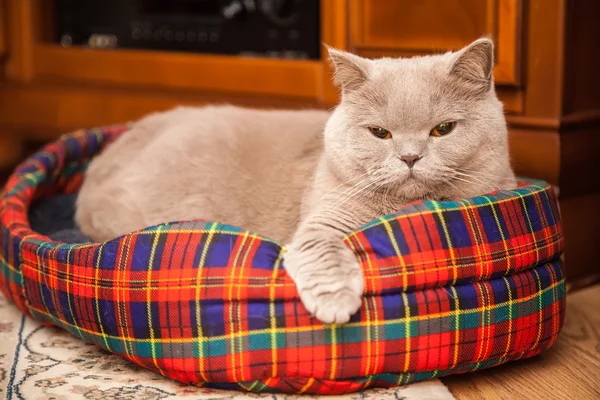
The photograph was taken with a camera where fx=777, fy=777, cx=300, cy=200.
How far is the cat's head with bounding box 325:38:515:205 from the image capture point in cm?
132

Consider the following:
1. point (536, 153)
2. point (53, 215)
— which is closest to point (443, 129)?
point (536, 153)

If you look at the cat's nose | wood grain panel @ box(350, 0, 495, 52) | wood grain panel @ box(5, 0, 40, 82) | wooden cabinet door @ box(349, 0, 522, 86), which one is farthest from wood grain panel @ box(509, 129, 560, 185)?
wood grain panel @ box(5, 0, 40, 82)

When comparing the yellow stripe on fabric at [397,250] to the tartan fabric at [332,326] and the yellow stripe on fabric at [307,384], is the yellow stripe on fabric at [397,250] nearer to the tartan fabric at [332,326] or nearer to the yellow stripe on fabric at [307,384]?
the tartan fabric at [332,326]

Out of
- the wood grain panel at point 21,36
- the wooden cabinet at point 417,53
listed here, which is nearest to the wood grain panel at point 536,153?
the wooden cabinet at point 417,53

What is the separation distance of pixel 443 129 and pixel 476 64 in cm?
12

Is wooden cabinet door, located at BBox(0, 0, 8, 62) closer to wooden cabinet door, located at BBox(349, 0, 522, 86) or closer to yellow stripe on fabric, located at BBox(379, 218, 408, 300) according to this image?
wooden cabinet door, located at BBox(349, 0, 522, 86)

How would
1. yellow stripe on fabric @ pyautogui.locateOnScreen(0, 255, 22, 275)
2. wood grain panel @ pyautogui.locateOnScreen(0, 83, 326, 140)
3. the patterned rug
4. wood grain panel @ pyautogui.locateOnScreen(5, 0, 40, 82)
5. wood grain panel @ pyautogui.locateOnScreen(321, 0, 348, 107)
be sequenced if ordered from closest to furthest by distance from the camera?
the patterned rug → yellow stripe on fabric @ pyautogui.locateOnScreen(0, 255, 22, 275) → wood grain panel @ pyautogui.locateOnScreen(321, 0, 348, 107) → wood grain panel @ pyautogui.locateOnScreen(0, 83, 326, 140) → wood grain panel @ pyautogui.locateOnScreen(5, 0, 40, 82)

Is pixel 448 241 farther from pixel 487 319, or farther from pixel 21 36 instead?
pixel 21 36

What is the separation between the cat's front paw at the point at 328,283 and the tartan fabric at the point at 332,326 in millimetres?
27

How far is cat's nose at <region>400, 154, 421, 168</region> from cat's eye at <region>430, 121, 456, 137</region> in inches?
2.6

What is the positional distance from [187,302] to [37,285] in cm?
39

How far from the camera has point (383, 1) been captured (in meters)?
1.98

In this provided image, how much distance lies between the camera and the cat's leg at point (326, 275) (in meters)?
1.20

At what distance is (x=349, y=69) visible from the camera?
1401 mm
